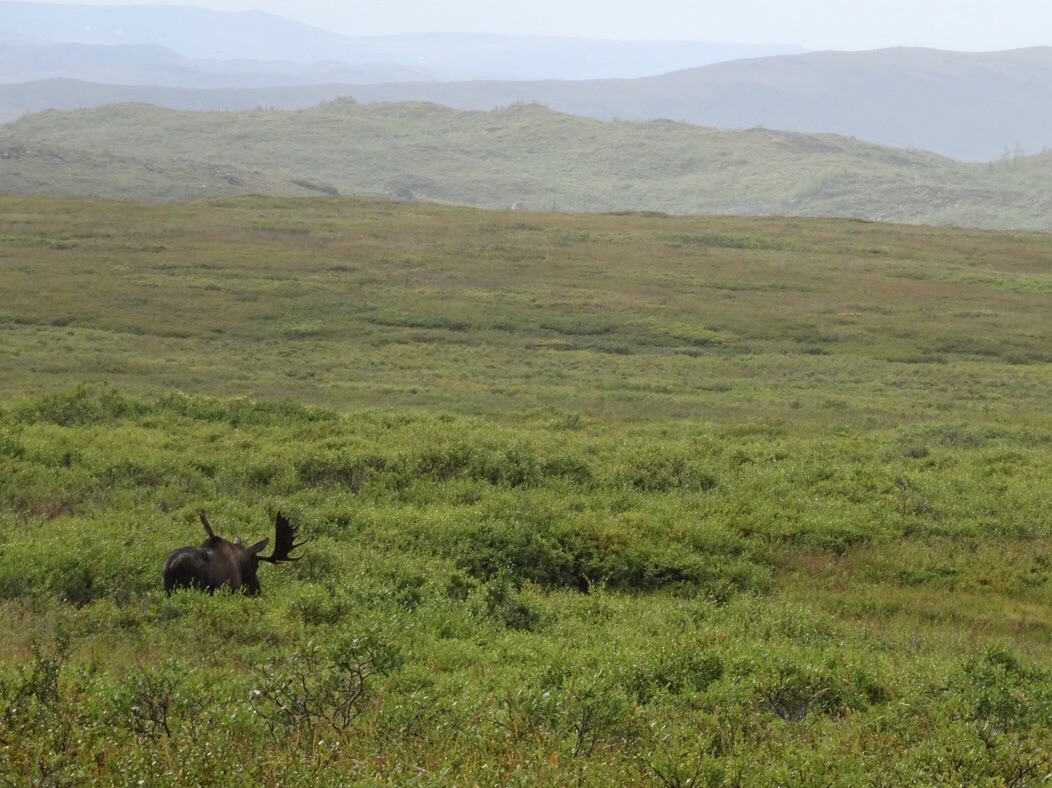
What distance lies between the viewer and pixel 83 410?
21.7 meters

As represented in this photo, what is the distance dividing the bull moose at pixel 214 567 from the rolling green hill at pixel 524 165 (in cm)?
10944

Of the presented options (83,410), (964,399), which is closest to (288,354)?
(83,410)

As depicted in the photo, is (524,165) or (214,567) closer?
(214,567)

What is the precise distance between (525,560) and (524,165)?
167 metres

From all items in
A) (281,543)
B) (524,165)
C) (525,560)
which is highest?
(524,165)

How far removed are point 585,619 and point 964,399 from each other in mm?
25484

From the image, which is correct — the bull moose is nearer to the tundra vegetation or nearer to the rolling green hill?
the tundra vegetation

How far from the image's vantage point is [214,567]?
10.6m

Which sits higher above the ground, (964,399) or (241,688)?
(241,688)

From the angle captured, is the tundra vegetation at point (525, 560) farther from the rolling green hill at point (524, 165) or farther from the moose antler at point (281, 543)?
the rolling green hill at point (524, 165)

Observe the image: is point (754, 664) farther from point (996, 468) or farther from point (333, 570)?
point (996, 468)

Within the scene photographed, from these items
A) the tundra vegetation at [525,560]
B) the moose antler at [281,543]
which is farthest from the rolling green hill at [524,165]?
the moose antler at [281,543]

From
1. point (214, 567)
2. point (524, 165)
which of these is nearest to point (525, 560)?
point (214, 567)

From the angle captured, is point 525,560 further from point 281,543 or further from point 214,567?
point 214,567
